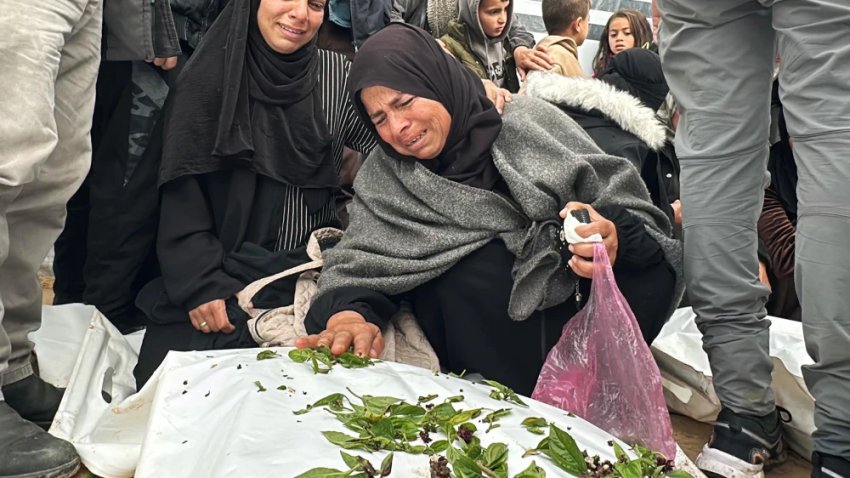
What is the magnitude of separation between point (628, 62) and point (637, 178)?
42.1 inches

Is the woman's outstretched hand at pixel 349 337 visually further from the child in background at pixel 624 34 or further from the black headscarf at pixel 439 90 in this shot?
the child in background at pixel 624 34

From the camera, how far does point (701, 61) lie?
1775 millimetres

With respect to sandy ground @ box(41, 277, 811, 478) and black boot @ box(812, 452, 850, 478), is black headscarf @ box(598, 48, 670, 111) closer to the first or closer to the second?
sandy ground @ box(41, 277, 811, 478)

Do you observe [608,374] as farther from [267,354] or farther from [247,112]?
[247,112]

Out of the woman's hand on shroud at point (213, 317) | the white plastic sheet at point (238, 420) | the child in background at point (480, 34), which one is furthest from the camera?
the child in background at point (480, 34)

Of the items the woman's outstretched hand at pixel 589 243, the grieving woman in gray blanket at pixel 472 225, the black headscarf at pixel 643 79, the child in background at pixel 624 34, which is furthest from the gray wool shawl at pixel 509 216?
the child in background at pixel 624 34

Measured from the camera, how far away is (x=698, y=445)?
212 centimetres

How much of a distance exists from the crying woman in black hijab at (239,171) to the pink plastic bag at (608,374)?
0.84m

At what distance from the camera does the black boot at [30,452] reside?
158cm

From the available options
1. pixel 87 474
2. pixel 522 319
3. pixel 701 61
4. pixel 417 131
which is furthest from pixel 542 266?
pixel 87 474

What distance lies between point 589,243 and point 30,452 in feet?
4.15

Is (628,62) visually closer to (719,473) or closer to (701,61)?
(701,61)

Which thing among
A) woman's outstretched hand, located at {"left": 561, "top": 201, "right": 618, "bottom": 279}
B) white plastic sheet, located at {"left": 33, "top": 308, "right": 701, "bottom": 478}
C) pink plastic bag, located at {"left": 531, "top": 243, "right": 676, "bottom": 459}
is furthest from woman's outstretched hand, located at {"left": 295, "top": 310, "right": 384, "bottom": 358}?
woman's outstretched hand, located at {"left": 561, "top": 201, "right": 618, "bottom": 279}

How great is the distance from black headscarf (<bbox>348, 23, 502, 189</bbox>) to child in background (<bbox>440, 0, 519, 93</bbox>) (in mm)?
1387
